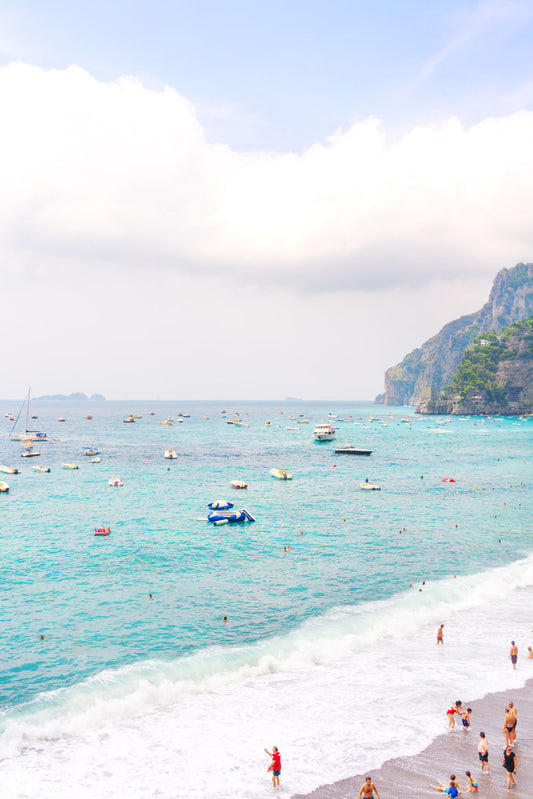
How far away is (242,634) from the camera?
30.3 meters

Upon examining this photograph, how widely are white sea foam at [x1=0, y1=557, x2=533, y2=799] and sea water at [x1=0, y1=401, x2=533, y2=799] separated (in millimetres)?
92

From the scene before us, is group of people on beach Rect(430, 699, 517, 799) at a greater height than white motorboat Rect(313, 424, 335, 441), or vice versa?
white motorboat Rect(313, 424, 335, 441)

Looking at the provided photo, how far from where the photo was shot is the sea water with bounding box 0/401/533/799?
66.1 feet

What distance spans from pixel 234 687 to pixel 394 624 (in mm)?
11947

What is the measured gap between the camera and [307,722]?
2205 centimetres

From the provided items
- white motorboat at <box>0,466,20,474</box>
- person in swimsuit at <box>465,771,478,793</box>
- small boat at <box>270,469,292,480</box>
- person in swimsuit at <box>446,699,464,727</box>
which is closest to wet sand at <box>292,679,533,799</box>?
person in swimsuit at <box>465,771,478,793</box>

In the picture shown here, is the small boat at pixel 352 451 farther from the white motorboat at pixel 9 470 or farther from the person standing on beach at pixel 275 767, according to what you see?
the person standing on beach at pixel 275 767

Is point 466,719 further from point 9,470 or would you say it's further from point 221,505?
point 9,470

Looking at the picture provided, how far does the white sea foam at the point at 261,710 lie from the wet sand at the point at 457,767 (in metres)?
0.65

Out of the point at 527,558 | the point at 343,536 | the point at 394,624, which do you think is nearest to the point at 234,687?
the point at 394,624

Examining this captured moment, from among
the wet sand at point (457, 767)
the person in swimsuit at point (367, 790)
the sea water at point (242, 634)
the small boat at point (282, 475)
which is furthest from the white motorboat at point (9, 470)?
the person in swimsuit at point (367, 790)

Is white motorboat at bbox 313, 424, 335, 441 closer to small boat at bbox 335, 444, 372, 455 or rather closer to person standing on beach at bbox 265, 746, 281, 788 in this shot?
small boat at bbox 335, 444, 372, 455

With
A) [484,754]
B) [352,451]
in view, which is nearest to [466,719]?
[484,754]

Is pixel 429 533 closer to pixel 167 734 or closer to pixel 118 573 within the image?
pixel 118 573
